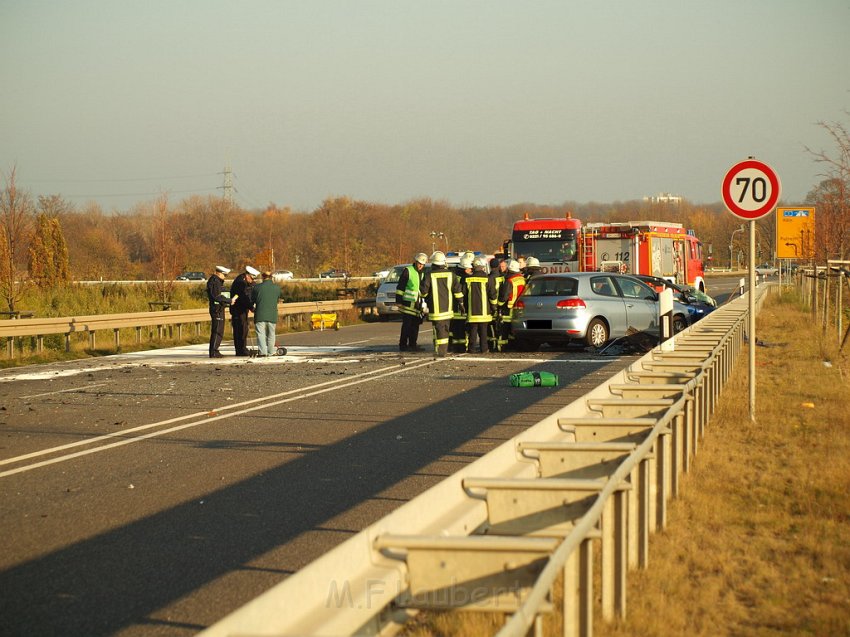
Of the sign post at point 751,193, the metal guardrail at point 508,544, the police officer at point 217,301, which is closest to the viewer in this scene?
the metal guardrail at point 508,544

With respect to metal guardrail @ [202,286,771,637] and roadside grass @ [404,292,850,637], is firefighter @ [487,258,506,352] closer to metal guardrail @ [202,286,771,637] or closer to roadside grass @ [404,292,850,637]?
roadside grass @ [404,292,850,637]

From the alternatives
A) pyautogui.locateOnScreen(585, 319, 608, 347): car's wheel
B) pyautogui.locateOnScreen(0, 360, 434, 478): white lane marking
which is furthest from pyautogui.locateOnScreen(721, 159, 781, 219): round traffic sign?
pyautogui.locateOnScreen(585, 319, 608, 347): car's wheel

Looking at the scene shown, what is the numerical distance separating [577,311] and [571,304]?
0.58ft

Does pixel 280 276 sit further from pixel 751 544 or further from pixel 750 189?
pixel 751 544

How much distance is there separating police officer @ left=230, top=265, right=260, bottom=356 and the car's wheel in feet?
22.5

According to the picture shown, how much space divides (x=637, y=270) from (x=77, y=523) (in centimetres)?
2652

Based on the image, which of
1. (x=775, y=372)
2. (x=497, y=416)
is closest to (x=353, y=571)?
(x=497, y=416)

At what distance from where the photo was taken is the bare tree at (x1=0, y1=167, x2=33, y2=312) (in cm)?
2784

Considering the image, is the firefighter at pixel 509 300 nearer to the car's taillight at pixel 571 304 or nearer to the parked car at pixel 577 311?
the parked car at pixel 577 311

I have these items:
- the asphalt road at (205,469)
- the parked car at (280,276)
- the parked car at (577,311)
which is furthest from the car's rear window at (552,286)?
the parked car at (280,276)

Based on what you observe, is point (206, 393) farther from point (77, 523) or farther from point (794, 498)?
point (794, 498)

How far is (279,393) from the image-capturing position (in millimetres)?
15000

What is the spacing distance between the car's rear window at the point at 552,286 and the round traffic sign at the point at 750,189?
32.2 feet

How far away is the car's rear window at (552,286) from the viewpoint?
69.7 feet
